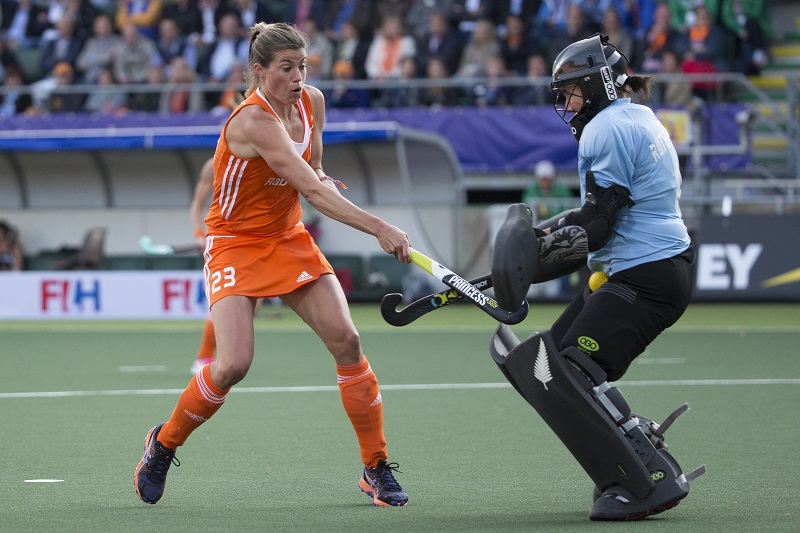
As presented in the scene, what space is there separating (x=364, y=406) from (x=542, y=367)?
0.93 metres

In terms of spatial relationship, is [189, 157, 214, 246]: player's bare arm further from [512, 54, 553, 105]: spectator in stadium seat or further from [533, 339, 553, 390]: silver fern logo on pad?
[512, 54, 553, 105]: spectator in stadium seat

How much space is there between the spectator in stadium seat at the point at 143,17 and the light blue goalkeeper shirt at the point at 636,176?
1778cm

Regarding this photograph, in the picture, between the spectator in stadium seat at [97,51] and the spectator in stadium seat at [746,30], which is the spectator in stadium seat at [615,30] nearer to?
the spectator in stadium seat at [746,30]

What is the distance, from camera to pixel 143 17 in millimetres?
22422

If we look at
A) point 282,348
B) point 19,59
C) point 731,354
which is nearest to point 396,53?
point 19,59

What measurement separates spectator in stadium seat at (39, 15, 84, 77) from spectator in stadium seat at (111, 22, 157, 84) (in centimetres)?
93

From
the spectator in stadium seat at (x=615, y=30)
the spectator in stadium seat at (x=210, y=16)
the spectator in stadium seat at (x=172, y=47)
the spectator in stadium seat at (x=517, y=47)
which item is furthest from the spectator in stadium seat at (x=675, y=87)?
the spectator in stadium seat at (x=172, y=47)

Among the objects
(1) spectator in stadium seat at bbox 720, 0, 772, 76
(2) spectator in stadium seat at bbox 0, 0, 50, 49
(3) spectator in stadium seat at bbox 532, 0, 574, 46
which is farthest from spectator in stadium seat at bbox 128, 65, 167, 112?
(1) spectator in stadium seat at bbox 720, 0, 772, 76

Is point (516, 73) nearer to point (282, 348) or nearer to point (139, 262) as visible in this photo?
point (139, 262)

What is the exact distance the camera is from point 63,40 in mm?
22172

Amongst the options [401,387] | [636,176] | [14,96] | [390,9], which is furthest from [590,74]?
[14,96]

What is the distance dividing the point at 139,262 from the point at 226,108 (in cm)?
282

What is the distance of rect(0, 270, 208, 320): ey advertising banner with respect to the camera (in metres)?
16.0

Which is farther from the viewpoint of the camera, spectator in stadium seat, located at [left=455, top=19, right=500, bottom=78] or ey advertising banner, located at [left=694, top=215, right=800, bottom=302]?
spectator in stadium seat, located at [left=455, top=19, right=500, bottom=78]
